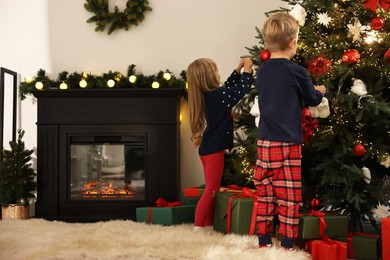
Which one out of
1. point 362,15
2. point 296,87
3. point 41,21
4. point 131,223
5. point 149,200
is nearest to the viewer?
point 296,87

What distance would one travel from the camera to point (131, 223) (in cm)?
372

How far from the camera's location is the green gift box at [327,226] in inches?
107

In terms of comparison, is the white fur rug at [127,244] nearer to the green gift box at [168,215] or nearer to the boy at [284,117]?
the green gift box at [168,215]

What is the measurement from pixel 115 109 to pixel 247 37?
1.36m

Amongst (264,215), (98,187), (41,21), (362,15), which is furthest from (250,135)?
(41,21)

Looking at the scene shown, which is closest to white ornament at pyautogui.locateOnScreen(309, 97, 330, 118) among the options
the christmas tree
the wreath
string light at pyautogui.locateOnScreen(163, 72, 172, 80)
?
the christmas tree

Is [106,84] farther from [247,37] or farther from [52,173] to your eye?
[247,37]

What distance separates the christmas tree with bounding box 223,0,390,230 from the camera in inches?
116

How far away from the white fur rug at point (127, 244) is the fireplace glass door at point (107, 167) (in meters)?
0.78

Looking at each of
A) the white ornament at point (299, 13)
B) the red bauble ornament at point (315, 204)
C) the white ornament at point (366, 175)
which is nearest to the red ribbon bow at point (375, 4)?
the white ornament at point (299, 13)

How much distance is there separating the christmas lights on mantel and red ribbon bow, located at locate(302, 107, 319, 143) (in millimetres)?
1678

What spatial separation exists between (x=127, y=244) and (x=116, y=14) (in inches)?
97.3

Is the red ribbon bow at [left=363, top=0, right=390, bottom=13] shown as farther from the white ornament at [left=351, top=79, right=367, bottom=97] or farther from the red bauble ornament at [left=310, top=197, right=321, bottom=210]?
the red bauble ornament at [left=310, top=197, right=321, bottom=210]

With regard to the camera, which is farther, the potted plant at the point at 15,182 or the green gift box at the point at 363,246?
the potted plant at the point at 15,182
